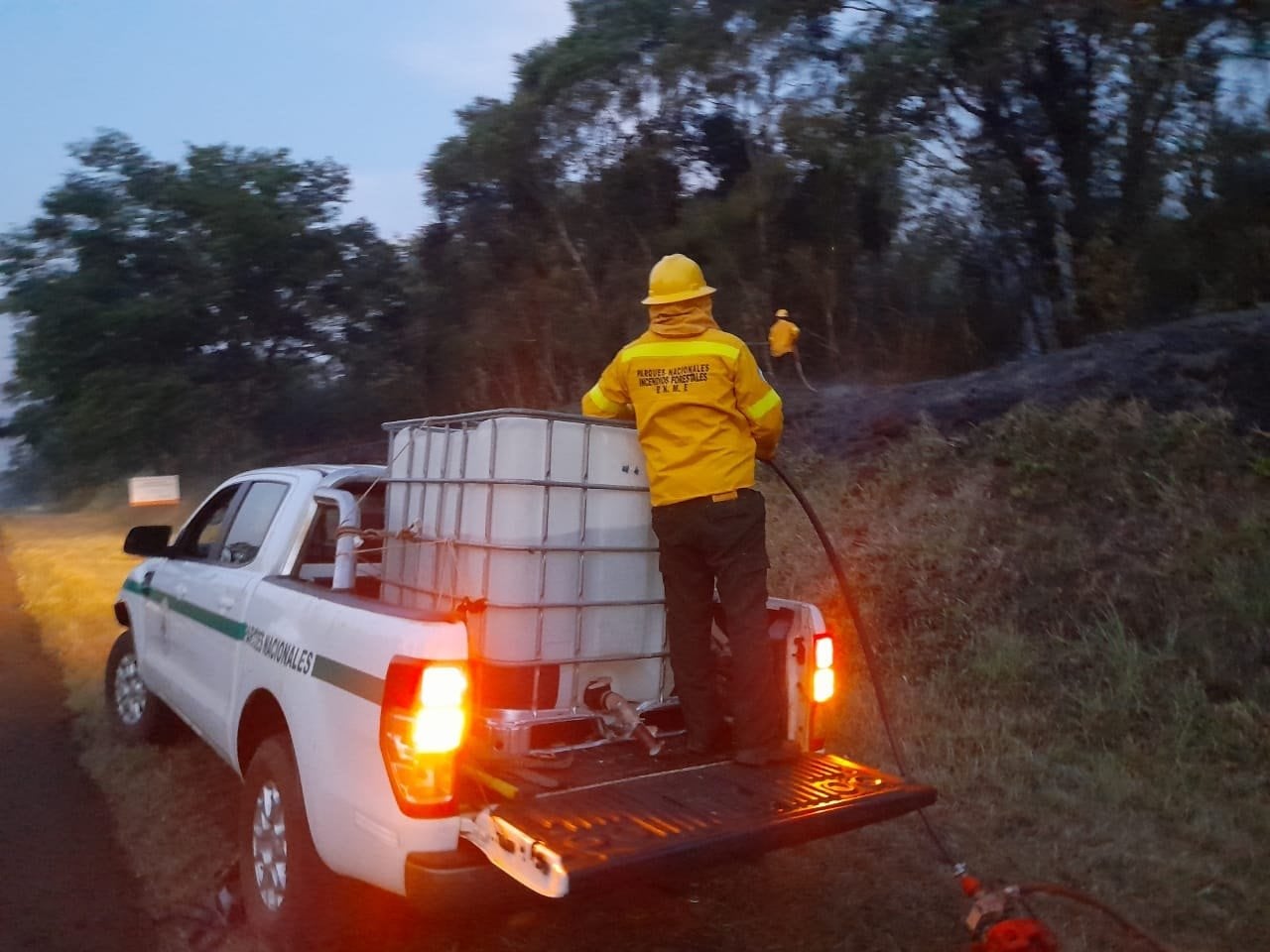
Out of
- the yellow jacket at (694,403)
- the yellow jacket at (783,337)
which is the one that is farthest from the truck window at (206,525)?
the yellow jacket at (783,337)

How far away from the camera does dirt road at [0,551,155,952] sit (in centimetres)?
412

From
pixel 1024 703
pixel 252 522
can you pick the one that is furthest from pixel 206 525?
pixel 1024 703

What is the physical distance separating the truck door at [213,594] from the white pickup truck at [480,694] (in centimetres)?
3

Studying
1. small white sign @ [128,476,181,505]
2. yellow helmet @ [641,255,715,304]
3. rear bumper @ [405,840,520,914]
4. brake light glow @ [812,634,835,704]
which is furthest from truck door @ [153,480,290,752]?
small white sign @ [128,476,181,505]

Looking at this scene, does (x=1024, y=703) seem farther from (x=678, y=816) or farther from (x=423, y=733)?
(x=423, y=733)

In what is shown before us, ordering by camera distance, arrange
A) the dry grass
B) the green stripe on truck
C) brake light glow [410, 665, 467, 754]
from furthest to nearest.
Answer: the dry grass, the green stripe on truck, brake light glow [410, 665, 467, 754]

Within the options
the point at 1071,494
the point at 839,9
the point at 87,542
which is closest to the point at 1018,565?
the point at 1071,494

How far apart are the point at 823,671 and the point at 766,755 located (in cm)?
42

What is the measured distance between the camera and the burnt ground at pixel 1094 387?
8.80 metres

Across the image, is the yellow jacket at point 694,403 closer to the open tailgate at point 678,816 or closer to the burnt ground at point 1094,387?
the open tailgate at point 678,816

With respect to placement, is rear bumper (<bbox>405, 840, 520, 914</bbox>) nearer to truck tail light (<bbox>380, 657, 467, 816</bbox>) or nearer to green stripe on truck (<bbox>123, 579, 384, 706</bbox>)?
truck tail light (<bbox>380, 657, 467, 816</bbox>)

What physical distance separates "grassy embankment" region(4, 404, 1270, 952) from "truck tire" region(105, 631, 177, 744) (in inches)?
4.9

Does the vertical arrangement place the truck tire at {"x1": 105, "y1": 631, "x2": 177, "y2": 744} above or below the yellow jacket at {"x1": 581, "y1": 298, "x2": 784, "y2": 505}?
below

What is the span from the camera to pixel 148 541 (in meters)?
5.65
